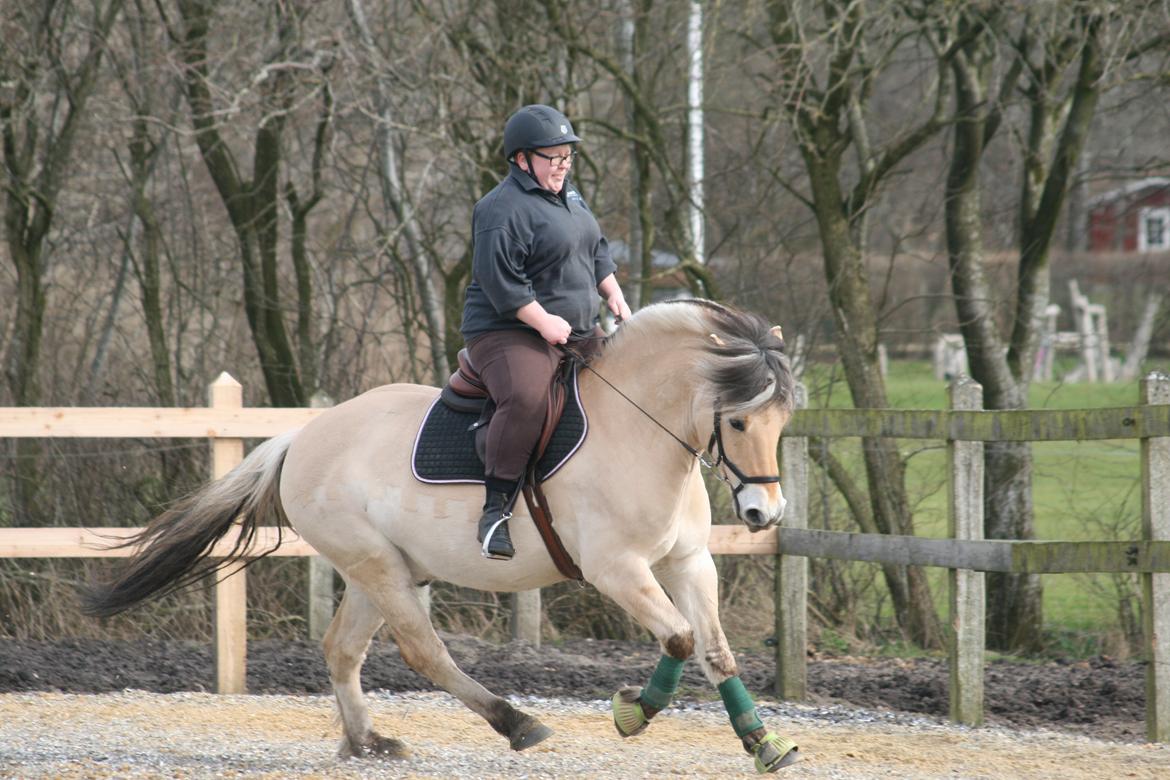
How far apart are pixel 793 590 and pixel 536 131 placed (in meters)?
3.31

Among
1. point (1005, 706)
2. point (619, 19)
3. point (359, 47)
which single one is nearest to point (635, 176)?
point (619, 19)

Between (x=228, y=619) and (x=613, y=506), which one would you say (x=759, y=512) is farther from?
(x=228, y=619)

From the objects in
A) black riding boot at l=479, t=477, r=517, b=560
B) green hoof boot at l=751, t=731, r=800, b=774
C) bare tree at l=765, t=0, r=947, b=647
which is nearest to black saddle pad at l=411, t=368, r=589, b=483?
black riding boot at l=479, t=477, r=517, b=560

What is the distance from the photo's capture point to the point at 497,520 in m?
4.98

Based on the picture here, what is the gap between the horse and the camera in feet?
15.5

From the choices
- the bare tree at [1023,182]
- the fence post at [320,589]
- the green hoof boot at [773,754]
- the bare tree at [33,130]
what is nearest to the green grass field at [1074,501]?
the bare tree at [1023,182]

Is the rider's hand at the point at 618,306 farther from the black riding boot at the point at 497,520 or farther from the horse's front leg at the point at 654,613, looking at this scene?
the horse's front leg at the point at 654,613

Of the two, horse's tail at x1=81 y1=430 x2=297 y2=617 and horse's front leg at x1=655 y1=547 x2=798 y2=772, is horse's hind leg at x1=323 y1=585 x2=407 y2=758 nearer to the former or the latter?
horse's tail at x1=81 y1=430 x2=297 y2=617

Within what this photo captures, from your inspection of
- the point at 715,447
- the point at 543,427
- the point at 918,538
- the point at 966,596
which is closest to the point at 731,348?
the point at 715,447

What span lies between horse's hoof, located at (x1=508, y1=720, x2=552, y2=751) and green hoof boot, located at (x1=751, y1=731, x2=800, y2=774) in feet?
2.71

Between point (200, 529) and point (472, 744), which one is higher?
point (200, 529)

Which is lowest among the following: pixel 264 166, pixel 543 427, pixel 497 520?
pixel 497 520

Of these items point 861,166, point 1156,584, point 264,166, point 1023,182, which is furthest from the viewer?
point 264,166

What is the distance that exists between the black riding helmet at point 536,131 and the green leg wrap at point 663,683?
1.92 metres
